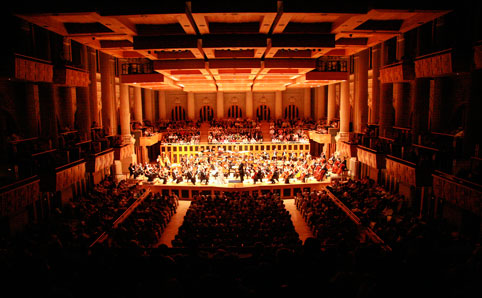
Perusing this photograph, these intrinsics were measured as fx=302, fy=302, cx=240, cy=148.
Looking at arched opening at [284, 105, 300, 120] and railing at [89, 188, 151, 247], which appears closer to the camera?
railing at [89, 188, 151, 247]

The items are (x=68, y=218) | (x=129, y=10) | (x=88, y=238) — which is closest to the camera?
(x=129, y=10)

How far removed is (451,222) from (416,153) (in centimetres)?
220

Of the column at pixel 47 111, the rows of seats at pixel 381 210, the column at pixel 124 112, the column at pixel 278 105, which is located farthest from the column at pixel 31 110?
the column at pixel 278 105

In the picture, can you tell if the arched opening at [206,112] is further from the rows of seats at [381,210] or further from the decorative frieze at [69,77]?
the decorative frieze at [69,77]

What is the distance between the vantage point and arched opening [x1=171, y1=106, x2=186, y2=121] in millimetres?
28094

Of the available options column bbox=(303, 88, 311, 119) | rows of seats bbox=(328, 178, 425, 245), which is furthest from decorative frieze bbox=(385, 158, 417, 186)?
column bbox=(303, 88, 311, 119)

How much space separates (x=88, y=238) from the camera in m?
7.79

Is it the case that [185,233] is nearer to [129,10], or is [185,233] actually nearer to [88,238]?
[88,238]

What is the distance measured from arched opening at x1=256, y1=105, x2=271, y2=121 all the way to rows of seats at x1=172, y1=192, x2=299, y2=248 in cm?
1762

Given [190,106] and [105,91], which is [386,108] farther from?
[190,106]

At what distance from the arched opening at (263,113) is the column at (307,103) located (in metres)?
3.35

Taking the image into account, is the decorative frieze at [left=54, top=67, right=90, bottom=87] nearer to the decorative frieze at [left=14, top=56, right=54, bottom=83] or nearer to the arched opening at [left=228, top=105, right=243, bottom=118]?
the decorative frieze at [left=14, top=56, right=54, bottom=83]

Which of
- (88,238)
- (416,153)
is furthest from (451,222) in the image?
(88,238)

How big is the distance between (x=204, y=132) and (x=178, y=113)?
499cm
